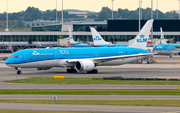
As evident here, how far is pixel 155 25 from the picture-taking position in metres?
139

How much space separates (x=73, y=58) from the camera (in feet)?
172

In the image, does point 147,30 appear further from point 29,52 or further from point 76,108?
point 76,108

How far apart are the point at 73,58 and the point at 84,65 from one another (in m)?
3.35

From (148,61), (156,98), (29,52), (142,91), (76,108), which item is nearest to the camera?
(76,108)

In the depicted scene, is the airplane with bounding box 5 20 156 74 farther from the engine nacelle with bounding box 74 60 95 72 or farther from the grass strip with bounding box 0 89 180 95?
the grass strip with bounding box 0 89 180 95

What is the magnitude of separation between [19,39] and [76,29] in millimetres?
25452

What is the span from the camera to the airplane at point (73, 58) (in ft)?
162

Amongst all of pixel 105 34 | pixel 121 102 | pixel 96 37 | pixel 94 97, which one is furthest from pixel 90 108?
pixel 105 34

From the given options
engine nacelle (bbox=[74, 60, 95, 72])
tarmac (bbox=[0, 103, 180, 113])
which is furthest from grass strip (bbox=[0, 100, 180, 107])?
engine nacelle (bbox=[74, 60, 95, 72])

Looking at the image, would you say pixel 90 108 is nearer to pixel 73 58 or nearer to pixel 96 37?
pixel 73 58

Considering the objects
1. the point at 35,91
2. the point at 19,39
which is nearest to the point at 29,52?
the point at 35,91

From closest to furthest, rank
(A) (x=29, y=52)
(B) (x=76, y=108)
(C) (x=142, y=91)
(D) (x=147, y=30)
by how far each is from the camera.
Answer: (B) (x=76, y=108) < (C) (x=142, y=91) < (A) (x=29, y=52) < (D) (x=147, y=30)

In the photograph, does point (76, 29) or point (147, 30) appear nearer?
point (147, 30)

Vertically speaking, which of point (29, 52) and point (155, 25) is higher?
point (155, 25)
